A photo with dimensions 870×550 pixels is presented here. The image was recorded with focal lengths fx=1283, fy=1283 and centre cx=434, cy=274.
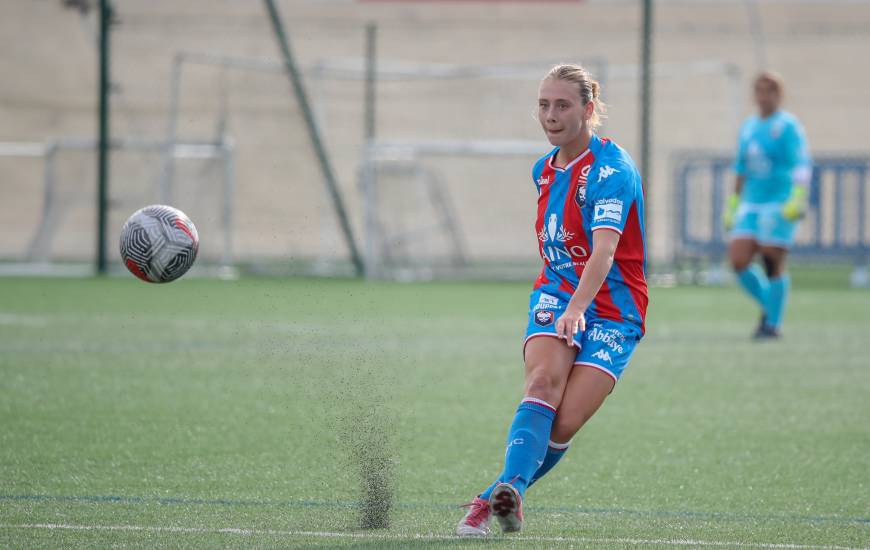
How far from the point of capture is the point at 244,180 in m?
20.7

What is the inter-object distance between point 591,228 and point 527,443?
30.2 inches

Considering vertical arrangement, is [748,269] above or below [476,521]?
above

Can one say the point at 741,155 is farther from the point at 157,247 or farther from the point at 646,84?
the point at 157,247

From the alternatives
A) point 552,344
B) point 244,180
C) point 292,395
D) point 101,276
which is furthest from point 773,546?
point 244,180

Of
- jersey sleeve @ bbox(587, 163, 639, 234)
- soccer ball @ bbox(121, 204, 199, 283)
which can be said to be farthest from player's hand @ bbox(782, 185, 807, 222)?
soccer ball @ bbox(121, 204, 199, 283)

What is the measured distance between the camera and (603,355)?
4.40 meters

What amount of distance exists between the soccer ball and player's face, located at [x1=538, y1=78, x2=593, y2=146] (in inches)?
61.5

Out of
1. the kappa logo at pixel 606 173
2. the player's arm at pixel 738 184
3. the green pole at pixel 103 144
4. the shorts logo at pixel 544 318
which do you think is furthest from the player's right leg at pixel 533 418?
the green pole at pixel 103 144

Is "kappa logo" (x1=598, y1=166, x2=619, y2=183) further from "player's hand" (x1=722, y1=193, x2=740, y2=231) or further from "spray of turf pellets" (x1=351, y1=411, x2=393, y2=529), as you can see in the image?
"player's hand" (x1=722, y1=193, x2=740, y2=231)

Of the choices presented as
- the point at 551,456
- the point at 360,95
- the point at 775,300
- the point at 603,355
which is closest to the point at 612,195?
the point at 603,355

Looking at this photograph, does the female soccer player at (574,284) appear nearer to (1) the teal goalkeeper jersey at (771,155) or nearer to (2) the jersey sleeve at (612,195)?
(2) the jersey sleeve at (612,195)

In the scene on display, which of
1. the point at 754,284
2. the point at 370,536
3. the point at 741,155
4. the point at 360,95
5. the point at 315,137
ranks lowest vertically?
the point at 370,536

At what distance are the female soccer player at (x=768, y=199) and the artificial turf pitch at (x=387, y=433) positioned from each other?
0.49 meters

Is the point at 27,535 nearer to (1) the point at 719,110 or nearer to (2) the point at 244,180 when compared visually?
(2) the point at 244,180
